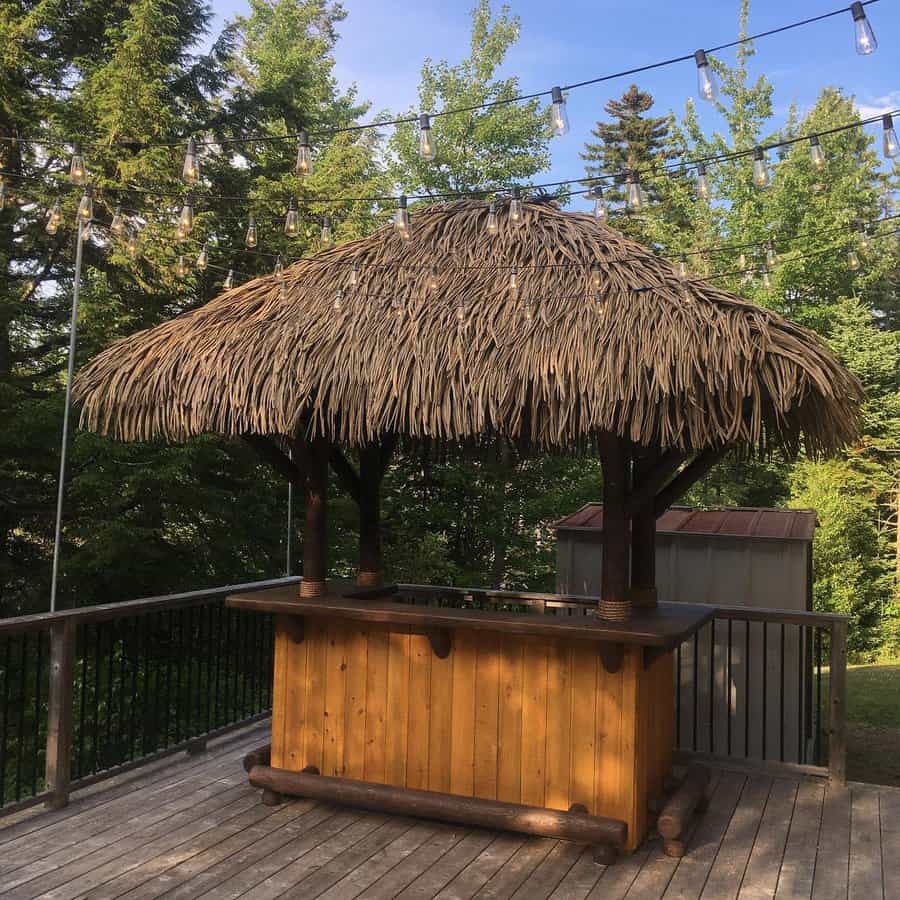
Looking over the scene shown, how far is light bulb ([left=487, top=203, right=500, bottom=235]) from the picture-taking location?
3.71 meters

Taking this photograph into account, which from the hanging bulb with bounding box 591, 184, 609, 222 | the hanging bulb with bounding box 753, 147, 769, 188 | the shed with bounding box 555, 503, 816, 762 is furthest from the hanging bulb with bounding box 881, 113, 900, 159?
the shed with bounding box 555, 503, 816, 762

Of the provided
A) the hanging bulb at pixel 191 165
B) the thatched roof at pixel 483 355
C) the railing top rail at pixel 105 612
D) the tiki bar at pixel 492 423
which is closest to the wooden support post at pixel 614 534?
the tiki bar at pixel 492 423

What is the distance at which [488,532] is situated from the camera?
39.4ft

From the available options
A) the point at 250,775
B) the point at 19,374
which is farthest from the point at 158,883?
the point at 19,374

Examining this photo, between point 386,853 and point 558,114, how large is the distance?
2.88m

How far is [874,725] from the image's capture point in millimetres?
8547

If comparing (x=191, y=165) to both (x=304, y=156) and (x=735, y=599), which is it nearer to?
(x=304, y=156)

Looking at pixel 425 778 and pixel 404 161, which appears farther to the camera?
pixel 404 161

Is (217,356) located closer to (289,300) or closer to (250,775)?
(289,300)

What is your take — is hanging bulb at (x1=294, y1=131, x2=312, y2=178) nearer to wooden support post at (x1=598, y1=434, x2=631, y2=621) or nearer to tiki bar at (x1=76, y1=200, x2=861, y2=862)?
tiki bar at (x1=76, y1=200, x2=861, y2=862)

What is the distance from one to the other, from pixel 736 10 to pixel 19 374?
16017 mm

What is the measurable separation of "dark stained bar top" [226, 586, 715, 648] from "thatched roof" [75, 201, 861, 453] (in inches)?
30.2

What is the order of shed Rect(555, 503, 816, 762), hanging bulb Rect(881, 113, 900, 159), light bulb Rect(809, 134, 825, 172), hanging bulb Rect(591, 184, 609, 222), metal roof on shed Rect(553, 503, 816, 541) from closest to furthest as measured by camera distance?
1. hanging bulb Rect(881, 113, 900, 159)
2. light bulb Rect(809, 134, 825, 172)
3. hanging bulb Rect(591, 184, 609, 222)
4. shed Rect(555, 503, 816, 762)
5. metal roof on shed Rect(553, 503, 816, 541)

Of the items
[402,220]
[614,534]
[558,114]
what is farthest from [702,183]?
[614,534]
